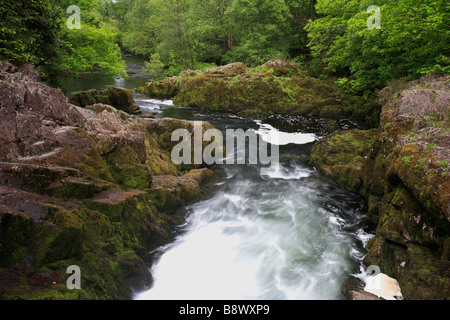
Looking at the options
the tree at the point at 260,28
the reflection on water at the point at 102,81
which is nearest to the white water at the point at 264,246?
the reflection on water at the point at 102,81

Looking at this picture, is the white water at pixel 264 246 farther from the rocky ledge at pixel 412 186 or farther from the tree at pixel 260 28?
the tree at pixel 260 28

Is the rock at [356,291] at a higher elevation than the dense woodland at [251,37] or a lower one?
lower

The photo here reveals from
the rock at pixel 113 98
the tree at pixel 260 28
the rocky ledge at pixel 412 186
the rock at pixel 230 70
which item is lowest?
the rocky ledge at pixel 412 186

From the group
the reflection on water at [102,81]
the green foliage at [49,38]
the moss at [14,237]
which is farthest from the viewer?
the reflection on water at [102,81]

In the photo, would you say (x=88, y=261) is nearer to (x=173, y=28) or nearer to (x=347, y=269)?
(x=347, y=269)

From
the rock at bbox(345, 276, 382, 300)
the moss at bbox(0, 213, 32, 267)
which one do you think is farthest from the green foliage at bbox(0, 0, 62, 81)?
the rock at bbox(345, 276, 382, 300)

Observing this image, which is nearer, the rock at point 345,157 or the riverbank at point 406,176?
the riverbank at point 406,176

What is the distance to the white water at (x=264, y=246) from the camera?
570 centimetres

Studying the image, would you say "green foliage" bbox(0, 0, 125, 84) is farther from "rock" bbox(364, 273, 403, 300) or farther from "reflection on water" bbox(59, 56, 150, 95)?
"rock" bbox(364, 273, 403, 300)

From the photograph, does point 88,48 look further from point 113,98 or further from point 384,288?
point 384,288

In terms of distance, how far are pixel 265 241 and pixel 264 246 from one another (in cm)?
23

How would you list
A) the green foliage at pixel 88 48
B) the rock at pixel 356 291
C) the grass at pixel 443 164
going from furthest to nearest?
the green foliage at pixel 88 48, the grass at pixel 443 164, the rock at pixel 356 291

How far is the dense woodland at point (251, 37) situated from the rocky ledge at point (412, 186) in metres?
2.13

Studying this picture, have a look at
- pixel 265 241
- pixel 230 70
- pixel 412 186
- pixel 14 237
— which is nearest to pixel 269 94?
pixel 230 70
